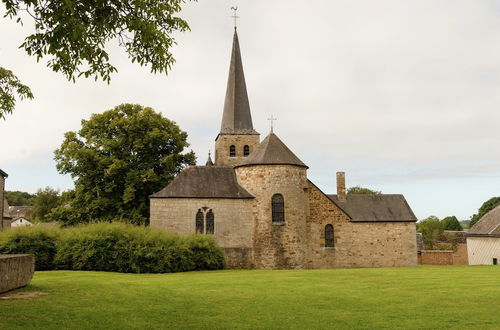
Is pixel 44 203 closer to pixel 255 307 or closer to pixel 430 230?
pixel 430 230

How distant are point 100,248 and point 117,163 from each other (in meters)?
11.5

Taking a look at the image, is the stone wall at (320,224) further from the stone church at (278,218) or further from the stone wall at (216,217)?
the stone wall at (216,217)

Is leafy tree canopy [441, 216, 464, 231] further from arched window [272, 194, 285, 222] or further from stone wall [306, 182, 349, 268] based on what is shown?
arched window [272, 194, 285, 222]

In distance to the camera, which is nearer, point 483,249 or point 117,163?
point 117,163

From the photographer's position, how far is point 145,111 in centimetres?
3441

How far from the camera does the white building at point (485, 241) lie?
117 ft

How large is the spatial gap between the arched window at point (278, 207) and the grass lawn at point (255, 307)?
14.4 m

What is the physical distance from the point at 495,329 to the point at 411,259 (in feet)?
81.9

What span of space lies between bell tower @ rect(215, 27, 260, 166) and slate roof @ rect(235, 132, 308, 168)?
806 cm

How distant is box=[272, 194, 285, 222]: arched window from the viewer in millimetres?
28234

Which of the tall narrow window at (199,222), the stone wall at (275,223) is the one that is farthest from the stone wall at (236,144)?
the tall narrow window at (199,222)

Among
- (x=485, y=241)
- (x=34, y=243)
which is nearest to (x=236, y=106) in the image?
(x=34, y=243)

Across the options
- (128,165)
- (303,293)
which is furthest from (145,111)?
(303,293)

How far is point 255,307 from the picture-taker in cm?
973
